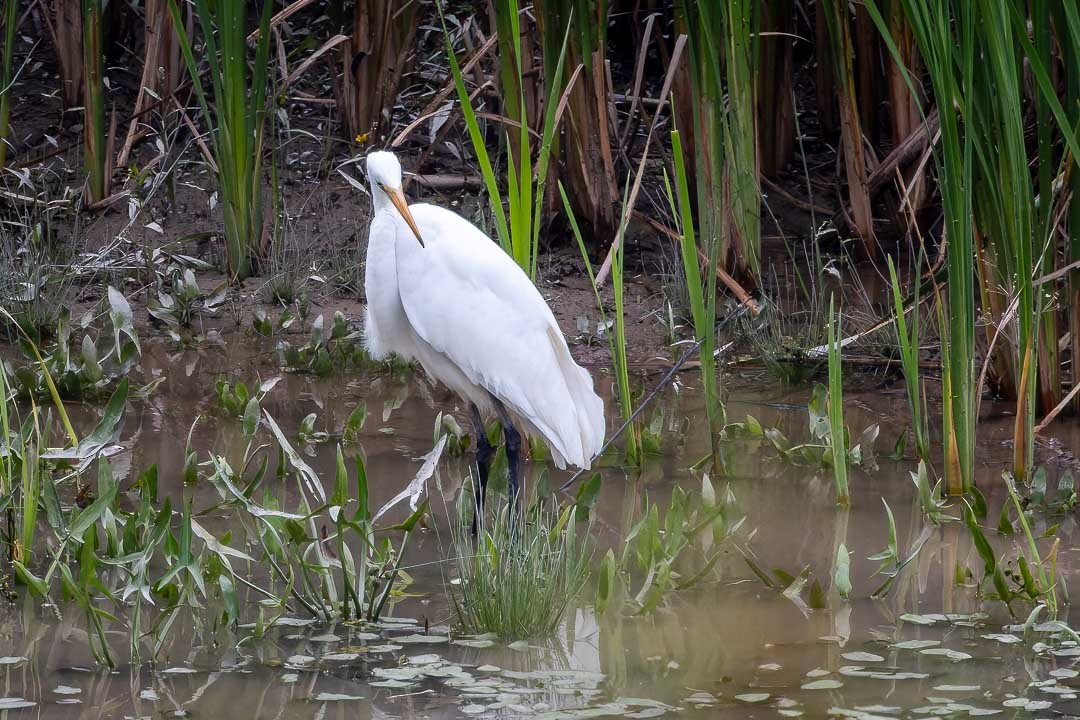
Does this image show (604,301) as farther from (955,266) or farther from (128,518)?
(128,518)

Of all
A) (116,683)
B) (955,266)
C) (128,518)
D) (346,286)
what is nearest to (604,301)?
(346,286)

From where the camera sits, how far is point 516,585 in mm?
3053

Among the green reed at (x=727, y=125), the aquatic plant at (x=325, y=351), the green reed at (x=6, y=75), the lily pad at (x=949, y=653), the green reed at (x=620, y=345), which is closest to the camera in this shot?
the lily pad at (x=949, y=653)

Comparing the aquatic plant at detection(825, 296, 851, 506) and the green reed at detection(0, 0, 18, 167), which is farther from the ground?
the green reed at detection(0, 0, 18, 167)

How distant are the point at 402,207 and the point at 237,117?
6.98ft

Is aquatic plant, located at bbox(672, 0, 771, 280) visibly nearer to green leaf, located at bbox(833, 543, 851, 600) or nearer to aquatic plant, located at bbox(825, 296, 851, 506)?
aquatic plant, located at bbox(825, 296, 851, 506)

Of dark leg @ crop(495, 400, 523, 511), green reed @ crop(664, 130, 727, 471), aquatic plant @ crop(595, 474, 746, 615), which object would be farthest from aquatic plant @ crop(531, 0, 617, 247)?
aquatic plant @ crop(595, 474, 746, 615)

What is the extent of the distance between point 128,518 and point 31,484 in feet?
0.83

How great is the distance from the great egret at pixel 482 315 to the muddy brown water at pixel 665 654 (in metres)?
0.36

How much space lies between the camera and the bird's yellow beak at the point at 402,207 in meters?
3.93

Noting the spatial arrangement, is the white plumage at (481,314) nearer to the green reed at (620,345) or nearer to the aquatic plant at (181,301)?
the green reed at (620,345)

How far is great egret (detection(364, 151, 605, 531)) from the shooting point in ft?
13.4

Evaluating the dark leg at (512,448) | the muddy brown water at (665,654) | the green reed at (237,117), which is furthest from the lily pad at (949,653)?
the green reed at (237,117)

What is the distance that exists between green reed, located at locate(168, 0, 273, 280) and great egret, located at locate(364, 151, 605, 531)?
1.77 meters
